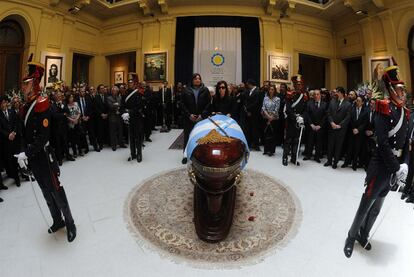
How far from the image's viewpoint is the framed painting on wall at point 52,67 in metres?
10.5

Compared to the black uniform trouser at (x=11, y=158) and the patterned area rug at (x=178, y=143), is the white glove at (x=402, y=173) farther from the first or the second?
the black uniform trouser at (x=11, y=158)

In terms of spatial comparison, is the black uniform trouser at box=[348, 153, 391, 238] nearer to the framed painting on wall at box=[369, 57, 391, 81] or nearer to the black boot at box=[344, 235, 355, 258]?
the black boot at box=[344, 235, 355, 258]

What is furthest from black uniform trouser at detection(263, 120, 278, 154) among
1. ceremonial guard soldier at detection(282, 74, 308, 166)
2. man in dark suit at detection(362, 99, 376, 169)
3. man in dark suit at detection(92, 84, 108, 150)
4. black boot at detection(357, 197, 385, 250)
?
man in dark suit at detection(92, 84, 108, 150)

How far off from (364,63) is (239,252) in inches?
439

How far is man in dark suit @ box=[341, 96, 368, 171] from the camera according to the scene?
18.4ft

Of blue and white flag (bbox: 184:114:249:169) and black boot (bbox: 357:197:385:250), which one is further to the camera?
blue and white flag (bbox: 184:114:249:169)

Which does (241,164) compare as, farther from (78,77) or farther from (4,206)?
(78,77)

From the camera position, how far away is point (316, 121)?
A: 6.26 meters

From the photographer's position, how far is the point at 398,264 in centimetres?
274

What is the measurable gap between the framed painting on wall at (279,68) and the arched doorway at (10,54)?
1025 cm

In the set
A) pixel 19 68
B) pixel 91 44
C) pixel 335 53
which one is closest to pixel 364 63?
pixel 335 53

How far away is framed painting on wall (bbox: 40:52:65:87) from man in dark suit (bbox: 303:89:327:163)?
32.4 feet

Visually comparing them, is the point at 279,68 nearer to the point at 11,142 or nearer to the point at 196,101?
the point at 196,101

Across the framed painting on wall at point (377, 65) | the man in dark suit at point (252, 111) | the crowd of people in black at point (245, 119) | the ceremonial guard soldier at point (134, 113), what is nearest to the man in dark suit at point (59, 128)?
the crowd of people in black at point (245, 119)
